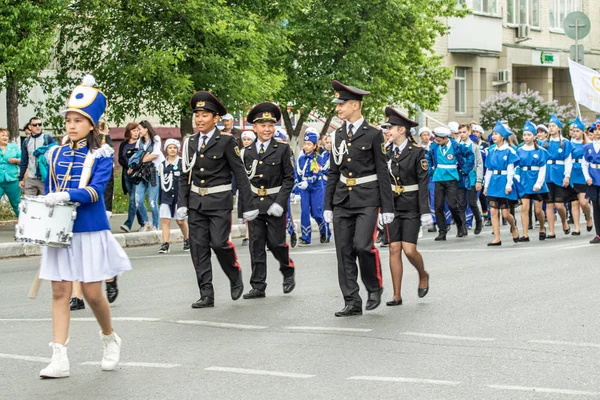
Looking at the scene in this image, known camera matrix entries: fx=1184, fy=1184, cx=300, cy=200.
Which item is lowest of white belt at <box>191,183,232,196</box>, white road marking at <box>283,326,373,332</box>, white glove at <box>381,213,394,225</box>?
white road marking at <box>283,326,373,332</box>

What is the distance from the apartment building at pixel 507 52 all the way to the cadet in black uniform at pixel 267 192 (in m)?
34.7

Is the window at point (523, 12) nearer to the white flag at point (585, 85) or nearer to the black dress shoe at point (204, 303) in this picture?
the white flag at point (585, 85)

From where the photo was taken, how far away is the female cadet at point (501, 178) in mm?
18266

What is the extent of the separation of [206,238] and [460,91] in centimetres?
3950

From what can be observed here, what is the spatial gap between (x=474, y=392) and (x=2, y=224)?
54.9ft

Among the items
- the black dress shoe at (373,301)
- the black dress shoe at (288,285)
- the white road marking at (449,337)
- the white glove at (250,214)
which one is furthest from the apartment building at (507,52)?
the white road marking at (449,337)

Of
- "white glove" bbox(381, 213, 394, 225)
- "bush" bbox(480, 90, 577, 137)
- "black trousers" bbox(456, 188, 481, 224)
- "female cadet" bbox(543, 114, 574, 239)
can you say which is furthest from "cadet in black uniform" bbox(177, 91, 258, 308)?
"bush" bbox(480, 90, 577, 137)

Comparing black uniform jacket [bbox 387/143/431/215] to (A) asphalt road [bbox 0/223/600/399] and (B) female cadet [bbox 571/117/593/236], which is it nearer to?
(A) asphalt road [bbox 0/223/600/399]

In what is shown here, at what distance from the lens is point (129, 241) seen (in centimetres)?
1941

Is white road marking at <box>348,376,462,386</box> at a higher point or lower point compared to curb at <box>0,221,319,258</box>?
lower

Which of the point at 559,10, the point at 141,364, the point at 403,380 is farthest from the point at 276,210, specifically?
the point at 559,10

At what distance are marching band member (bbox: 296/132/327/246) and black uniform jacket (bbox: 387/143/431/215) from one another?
743 cm

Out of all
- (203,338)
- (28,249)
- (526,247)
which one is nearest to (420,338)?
(203,338)

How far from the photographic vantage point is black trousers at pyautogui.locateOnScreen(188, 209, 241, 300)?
11.1 meters
